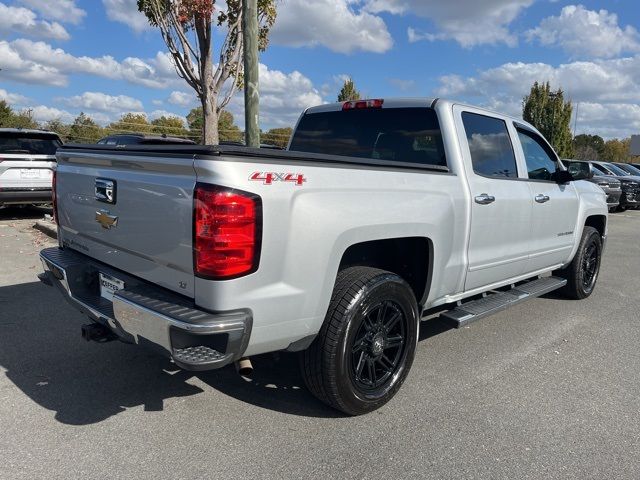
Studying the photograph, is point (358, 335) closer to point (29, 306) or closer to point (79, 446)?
point (79, 446)

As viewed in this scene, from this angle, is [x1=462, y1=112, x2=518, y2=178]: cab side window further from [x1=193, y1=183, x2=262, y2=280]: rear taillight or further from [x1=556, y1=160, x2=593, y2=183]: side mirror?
[x1=193, y1=183, x2=262, y2=280]: rear taillight

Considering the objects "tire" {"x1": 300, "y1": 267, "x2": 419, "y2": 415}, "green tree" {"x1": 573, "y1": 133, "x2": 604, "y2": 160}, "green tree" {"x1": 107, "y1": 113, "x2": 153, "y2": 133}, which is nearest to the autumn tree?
"tire" {"x1": 300, "y1": 267, "x2": 419, "y2": 415}

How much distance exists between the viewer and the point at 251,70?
6551mm

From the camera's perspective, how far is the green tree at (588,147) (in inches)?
2163

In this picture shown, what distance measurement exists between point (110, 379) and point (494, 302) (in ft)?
9.87

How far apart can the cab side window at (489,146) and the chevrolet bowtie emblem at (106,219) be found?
2.57 meters

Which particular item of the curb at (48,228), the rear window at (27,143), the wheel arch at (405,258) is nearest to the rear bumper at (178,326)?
the wheel arch at (405,258)

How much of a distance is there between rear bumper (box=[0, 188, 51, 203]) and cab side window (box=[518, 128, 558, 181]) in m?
8.49

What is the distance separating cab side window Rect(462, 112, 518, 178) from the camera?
4094mm

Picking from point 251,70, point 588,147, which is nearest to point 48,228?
point 251,70

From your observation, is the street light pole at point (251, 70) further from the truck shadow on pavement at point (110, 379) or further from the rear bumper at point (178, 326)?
the rear bumper at point (178, 326)

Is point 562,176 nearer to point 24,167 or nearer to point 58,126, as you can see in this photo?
point 24,167

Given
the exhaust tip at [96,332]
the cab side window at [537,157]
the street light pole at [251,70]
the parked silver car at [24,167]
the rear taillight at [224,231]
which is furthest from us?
the parked silver car at [24,167]

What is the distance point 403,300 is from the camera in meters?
3.33
